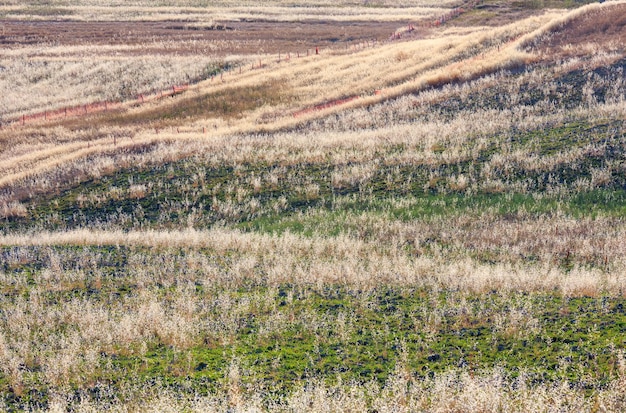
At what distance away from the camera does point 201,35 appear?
253 ft

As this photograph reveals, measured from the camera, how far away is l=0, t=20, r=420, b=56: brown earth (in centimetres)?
6962

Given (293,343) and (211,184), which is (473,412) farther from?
(211,184)

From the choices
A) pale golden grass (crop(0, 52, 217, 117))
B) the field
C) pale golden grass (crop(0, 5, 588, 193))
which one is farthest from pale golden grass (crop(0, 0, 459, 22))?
the field

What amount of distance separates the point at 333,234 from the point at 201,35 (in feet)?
206

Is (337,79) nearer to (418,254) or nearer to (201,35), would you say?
(418,254)

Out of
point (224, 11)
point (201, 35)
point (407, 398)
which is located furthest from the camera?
point (224, 11)

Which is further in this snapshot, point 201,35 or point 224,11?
point 224,11

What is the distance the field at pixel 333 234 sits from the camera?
9.87m

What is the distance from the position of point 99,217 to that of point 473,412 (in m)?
19.6

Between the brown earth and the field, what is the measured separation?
17193 millimetres

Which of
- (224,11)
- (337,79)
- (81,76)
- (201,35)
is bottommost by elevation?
(337,79)

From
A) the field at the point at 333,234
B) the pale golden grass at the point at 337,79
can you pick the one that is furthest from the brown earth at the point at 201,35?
the field at the point at 333,234

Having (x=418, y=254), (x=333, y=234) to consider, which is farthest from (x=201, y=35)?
(x=418, y=254)

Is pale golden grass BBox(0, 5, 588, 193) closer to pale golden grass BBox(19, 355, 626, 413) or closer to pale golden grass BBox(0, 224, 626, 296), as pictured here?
pale golden grass BBox(0, 224, 626, 296)
